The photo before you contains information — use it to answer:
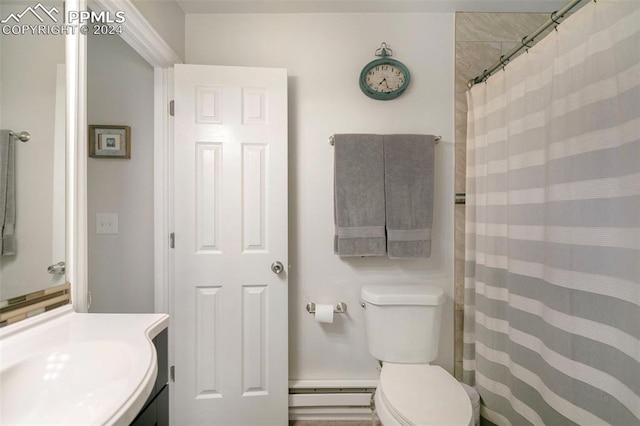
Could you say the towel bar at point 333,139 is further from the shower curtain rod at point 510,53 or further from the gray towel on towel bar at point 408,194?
the shower curtain rod at point 510,53

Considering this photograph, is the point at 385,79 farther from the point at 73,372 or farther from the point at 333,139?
the point at 73,372

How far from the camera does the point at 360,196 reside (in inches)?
58.1

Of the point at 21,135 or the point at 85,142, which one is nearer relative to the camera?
the point at 21,135

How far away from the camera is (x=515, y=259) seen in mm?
1181

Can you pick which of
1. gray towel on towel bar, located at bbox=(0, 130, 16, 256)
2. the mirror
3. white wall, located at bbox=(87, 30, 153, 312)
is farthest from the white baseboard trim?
gray towel on towel bar, located at bbox=(0, 130, 16, 256)

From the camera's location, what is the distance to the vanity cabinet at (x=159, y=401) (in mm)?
642

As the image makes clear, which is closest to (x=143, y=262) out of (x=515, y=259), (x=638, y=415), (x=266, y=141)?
(x=266, y=141)

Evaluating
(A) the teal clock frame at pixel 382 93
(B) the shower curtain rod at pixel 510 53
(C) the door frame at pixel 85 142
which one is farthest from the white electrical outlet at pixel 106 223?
(B) the shower curtain rod at pixel 510 53

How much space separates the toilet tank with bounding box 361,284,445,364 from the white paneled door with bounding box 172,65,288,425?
0.50 metres

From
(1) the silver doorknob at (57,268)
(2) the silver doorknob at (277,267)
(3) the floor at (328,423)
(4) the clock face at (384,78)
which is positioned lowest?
(3) the floor at (328,423)

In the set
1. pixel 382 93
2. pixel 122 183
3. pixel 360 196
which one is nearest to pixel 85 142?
pixel 122 183

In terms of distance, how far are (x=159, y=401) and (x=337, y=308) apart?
0.97 metres

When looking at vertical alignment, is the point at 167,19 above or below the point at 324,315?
above

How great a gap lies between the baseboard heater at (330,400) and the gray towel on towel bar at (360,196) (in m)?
0.76
